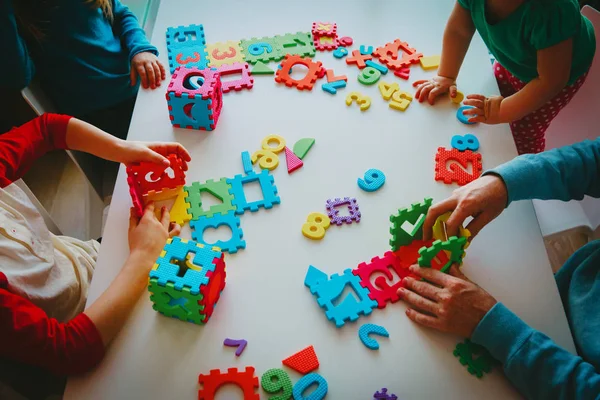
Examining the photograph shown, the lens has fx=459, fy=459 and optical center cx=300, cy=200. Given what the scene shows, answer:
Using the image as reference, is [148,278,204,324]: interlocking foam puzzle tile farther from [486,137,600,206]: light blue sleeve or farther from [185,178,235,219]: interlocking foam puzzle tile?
[486,137,600,206]: light blue sleeve

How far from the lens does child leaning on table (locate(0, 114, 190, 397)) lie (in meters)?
0.69

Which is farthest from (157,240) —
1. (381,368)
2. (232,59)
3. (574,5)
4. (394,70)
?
(574,5)

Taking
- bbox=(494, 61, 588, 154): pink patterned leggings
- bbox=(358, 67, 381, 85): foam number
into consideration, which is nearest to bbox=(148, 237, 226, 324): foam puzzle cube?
bbox=(358, 67, 381, 85): foam number

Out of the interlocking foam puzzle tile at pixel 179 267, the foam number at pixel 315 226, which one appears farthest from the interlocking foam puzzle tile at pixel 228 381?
the foam number at pixel 315 226

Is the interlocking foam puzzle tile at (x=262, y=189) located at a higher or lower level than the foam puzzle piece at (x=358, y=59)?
lower

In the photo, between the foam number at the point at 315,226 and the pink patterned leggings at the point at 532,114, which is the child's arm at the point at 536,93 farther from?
the foam number at the point at 315,226

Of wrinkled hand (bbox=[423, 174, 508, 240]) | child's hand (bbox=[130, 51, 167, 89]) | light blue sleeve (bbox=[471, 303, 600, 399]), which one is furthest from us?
child's hand (bbox=[130, 51, 167, 89])

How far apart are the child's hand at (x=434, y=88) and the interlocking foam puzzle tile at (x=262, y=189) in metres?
0.42

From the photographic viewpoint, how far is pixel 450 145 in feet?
3.22

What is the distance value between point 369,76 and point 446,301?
598mm

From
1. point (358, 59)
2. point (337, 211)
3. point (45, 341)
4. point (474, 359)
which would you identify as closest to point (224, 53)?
point (358, 59)

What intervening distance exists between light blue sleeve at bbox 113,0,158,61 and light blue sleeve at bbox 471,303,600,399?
3.24ft

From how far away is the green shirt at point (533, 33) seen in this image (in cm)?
88

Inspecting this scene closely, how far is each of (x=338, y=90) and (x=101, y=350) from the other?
0.74 m
